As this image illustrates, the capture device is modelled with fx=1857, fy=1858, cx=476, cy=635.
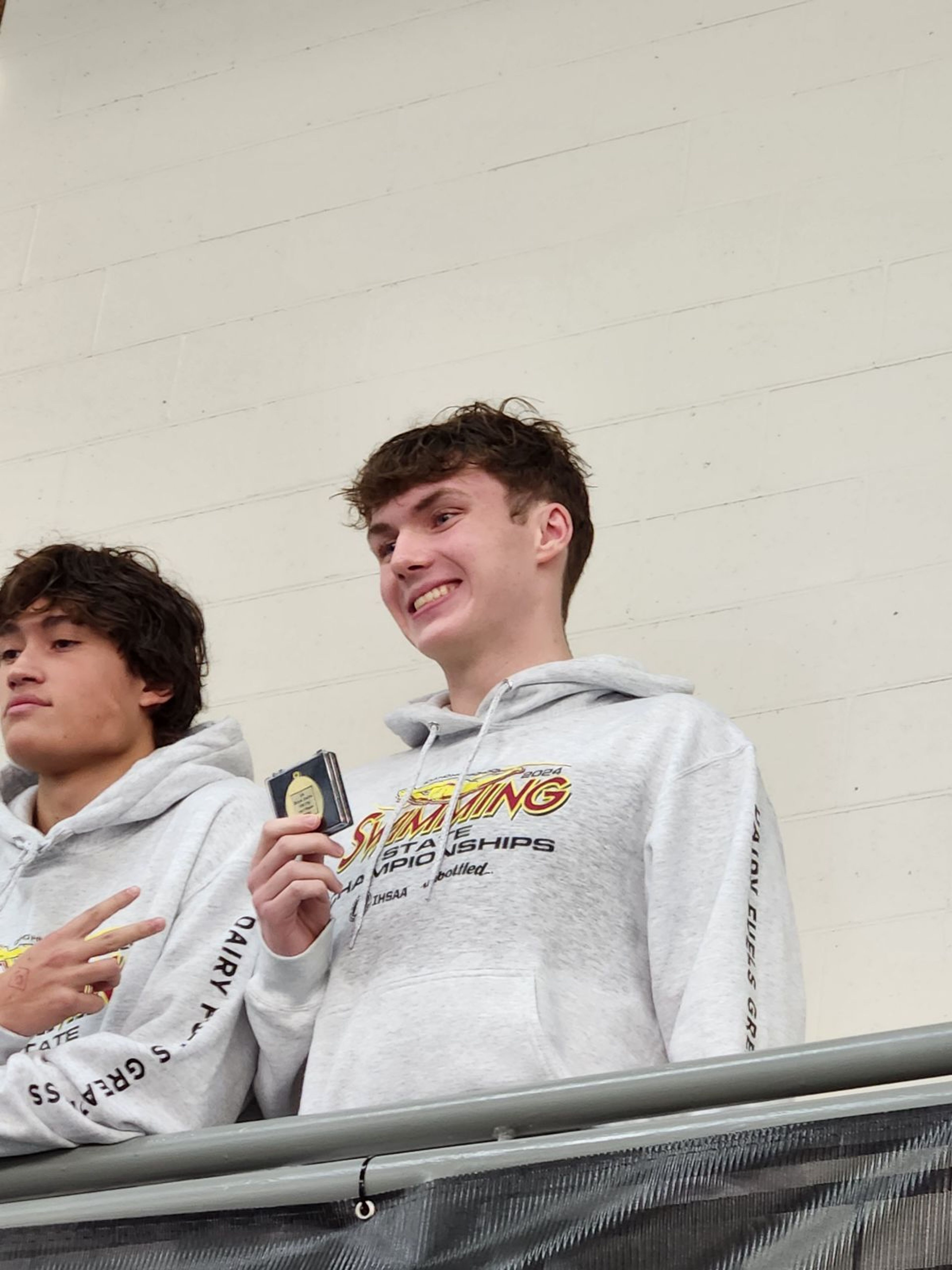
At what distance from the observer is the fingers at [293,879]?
1.94 meters

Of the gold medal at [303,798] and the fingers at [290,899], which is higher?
the gold medal at [303,798]

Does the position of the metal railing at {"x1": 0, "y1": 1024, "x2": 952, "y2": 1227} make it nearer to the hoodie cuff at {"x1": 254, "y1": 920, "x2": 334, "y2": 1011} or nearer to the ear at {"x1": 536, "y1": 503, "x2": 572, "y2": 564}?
the hoodie cuff at {"x1": 254, "y1": 920, "x2": 334, "y2": 1011}

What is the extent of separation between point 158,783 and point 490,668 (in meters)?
0.45

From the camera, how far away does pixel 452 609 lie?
2336 mm

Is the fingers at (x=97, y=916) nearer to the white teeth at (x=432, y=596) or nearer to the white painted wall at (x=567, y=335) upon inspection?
the white teeth at (x=432, y=596)

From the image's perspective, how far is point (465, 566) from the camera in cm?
235

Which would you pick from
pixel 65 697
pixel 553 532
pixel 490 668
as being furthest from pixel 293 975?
pixel 553 532

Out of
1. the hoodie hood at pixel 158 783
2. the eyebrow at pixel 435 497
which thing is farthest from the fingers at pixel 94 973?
the eyebrow at pixel 435 497

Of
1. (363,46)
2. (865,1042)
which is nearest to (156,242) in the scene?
(363,46)

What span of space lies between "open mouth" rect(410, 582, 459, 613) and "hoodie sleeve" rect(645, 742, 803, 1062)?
454mm

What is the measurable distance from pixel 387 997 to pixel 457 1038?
122mm

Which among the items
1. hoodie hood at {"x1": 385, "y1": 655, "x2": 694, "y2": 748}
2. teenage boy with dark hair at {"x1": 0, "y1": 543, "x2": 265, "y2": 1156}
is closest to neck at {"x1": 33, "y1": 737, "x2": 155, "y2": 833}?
teenage boy with dark hair at {"x1": 0, "y1": 543, "x2": 265, "y2": 1156}

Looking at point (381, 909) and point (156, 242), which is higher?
point (156, 242)

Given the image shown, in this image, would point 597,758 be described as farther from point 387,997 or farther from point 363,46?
point 363,46
